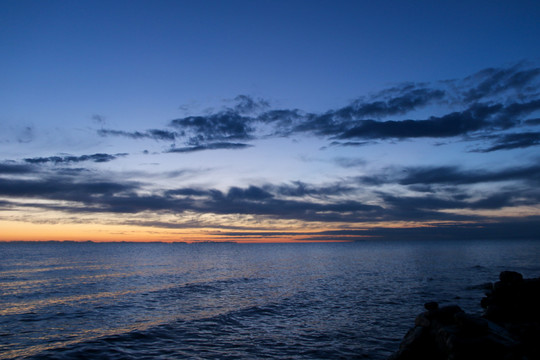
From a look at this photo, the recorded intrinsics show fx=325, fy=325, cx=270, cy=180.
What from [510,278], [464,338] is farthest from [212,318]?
[510,278]

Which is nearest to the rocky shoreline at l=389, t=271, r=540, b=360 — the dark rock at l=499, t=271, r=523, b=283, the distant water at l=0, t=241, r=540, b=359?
the distant water at l=0, t=241, r=540, b=359

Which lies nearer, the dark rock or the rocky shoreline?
the rocky shoreline

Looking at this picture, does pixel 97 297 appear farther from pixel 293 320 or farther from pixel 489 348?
pixel 489 348

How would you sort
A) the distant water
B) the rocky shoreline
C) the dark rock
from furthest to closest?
the dark rock
the distant water
the rocky shoreline

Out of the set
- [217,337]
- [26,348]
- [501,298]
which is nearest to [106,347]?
[26,348]

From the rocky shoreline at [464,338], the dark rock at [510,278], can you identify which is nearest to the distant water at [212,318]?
the rocky shoreline at [464,338]

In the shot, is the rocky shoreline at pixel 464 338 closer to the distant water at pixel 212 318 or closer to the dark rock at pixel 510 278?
the distant water at pixel 212 318

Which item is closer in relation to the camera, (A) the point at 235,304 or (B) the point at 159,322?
(B) the point at 159,322

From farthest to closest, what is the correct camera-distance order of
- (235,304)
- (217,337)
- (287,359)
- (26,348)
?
(235,304) < (217,337) < (26,348) < (287,359)

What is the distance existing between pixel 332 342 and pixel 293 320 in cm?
783

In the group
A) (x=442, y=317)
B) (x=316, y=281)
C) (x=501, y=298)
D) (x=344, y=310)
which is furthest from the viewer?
(x=316, y=281)

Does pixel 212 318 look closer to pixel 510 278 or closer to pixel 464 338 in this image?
pixel 464 338

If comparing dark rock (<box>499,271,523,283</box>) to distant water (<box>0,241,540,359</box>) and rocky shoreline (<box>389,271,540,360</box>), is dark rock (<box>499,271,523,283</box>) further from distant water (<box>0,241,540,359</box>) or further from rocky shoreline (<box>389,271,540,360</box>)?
rocky shoreline (<box>389,271,540,360</box>)

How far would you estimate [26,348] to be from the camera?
23469mm
